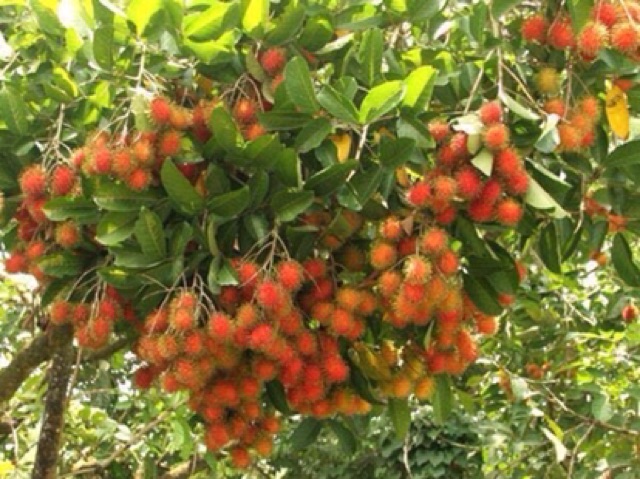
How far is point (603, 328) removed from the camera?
10.0ft

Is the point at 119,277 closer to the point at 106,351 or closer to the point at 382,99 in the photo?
the point at 382,99

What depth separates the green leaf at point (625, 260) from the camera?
167 cm

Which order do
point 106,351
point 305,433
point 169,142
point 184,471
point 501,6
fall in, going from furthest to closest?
1. point 184,471
2. point 106,351
3. point 305,433
4. point 501,6
5. point 169,142

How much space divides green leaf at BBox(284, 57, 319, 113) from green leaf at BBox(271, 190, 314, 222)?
121mm

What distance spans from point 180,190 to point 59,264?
0.29m

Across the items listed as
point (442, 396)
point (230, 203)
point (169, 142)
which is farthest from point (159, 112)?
point (442, 396)

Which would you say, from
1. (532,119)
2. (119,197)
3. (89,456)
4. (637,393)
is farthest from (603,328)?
(119,197)

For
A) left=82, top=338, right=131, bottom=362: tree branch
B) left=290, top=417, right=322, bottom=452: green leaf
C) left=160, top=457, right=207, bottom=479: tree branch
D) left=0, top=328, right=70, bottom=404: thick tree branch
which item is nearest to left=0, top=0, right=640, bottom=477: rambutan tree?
left=290, top=417, right=322, bottom=452: green leaf

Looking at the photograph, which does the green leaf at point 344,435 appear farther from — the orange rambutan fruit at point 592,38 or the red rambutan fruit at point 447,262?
the orange rambutan fruit at point 592,38

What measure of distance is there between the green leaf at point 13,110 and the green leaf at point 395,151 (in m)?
0.58

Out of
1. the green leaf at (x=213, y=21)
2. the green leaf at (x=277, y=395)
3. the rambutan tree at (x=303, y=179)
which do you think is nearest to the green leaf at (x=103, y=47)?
the rambutan tree at (x=303, y=179)

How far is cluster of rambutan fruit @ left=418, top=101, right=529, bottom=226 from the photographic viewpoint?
1.27 metres

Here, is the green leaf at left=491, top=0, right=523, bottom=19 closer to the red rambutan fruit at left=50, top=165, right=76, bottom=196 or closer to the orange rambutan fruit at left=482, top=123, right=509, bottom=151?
the orange rambutan fruit at left=482, top=123, right=509, bottom=151

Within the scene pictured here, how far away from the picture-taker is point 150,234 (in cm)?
136
